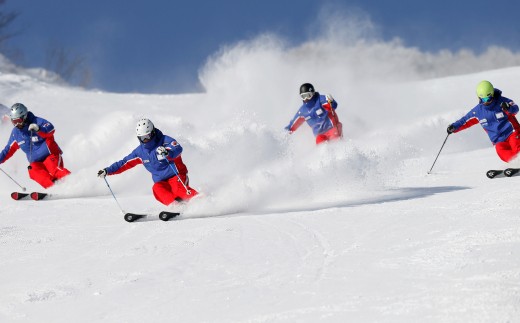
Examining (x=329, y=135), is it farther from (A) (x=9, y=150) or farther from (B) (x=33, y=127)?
(A) (x=9, y=150)

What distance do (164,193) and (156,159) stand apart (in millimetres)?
430

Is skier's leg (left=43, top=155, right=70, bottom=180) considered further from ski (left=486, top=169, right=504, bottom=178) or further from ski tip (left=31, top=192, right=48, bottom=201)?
ski (left=486, top=169, right=504, bottom=178)

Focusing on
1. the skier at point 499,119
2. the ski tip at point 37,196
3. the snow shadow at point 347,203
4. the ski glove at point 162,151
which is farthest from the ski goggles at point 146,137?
the skier at point 499,119

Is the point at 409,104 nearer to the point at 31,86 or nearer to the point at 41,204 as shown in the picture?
the point at 31,86

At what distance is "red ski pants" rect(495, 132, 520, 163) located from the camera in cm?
967

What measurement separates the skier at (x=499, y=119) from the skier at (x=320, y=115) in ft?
9.54

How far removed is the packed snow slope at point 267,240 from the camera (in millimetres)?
4086

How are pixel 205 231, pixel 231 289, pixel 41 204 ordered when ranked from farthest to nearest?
pixel 41 204
pixel 205 231
pixel 231 289

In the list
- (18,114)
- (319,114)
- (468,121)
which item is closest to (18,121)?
(18,114)

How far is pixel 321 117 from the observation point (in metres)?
12.5

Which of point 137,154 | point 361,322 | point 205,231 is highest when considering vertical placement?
point 137,154

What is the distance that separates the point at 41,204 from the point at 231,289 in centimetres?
633

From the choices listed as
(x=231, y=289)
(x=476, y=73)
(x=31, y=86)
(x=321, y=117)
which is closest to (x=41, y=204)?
(x=321, y=117)

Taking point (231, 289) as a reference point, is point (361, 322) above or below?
below
